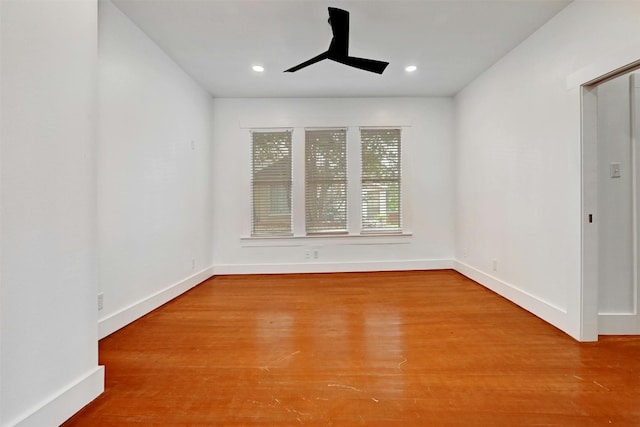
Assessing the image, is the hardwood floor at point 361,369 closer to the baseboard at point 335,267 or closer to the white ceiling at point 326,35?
the baseboard at point 335,267

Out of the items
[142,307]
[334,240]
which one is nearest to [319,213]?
[334,240]

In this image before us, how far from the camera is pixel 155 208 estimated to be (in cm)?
304

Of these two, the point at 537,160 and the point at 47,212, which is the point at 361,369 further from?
the point at 537,160

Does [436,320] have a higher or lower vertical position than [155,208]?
lower

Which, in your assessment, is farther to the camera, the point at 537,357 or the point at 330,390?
the point at 537,357

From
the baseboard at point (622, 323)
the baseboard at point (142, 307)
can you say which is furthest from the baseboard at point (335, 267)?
the baseboard at point (622, 323)

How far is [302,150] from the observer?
15.2 ft

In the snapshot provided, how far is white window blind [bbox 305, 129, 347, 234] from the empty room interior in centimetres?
4

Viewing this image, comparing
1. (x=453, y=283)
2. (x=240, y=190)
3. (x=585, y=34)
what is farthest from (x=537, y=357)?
(x=240, y=190)

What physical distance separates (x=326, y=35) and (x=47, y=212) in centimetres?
267

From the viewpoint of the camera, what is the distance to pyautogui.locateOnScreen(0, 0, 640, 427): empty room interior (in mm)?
1424

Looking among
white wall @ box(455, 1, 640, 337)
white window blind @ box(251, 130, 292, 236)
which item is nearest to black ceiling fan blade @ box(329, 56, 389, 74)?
white wall @ box(455, 1, 640, 337)

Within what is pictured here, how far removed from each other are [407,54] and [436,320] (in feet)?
9.46

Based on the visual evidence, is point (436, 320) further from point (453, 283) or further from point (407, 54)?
point (407, 54)
